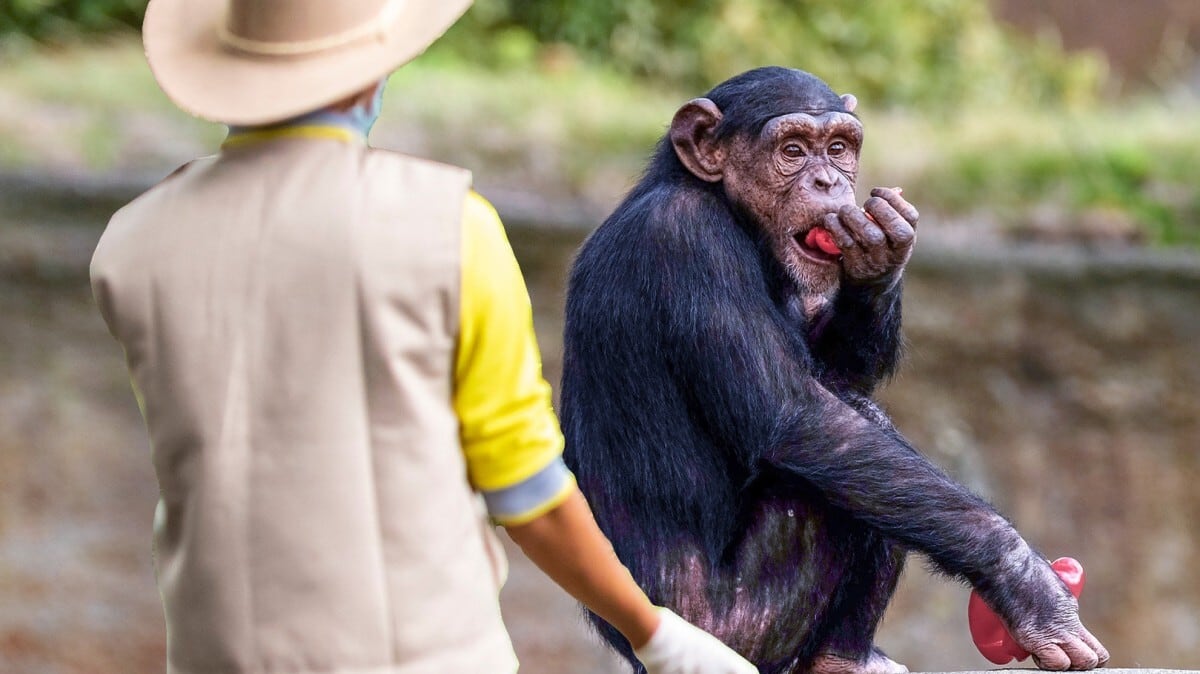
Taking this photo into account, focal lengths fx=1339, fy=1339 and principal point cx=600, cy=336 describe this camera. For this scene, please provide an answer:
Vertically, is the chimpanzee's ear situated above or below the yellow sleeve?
above

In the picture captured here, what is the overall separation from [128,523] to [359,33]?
4.62 meters

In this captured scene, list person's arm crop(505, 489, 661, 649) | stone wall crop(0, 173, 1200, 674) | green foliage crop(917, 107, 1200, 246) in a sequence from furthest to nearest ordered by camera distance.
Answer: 1. green foliage crop(917, 107, 1200, 246)
2. stone wall crop(0, 173, 1200, 674)
3. person's arm crop(505, 489, 661, 649)

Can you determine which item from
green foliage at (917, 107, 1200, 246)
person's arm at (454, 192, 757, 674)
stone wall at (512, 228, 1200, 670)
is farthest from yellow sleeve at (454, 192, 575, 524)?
green foliage at (917, 107, 1200, 246)

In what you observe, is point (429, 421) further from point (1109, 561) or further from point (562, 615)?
point (1109, 561)

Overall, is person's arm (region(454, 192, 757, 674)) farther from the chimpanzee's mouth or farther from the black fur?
the chimpanzee's mouth

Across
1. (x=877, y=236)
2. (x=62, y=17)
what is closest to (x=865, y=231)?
(x=877, y=236)

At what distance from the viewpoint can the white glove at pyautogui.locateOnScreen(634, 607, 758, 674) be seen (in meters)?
1.92

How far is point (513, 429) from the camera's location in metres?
1.70

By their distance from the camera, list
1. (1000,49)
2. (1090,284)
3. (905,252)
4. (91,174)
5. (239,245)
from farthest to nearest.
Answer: (1000,49)
(1090,284)
(91,174)
(905,252)
(239,245)

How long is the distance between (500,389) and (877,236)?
1.41 metres

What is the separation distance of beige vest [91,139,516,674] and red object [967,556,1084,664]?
1.62 metres

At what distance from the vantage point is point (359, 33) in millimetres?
1689

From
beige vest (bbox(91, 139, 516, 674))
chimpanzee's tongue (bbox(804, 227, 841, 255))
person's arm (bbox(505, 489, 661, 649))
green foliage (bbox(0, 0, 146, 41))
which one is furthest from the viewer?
green foliage (bbox(0, 0, 146, 41))

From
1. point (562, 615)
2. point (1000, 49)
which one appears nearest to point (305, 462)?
point (562, 615)
